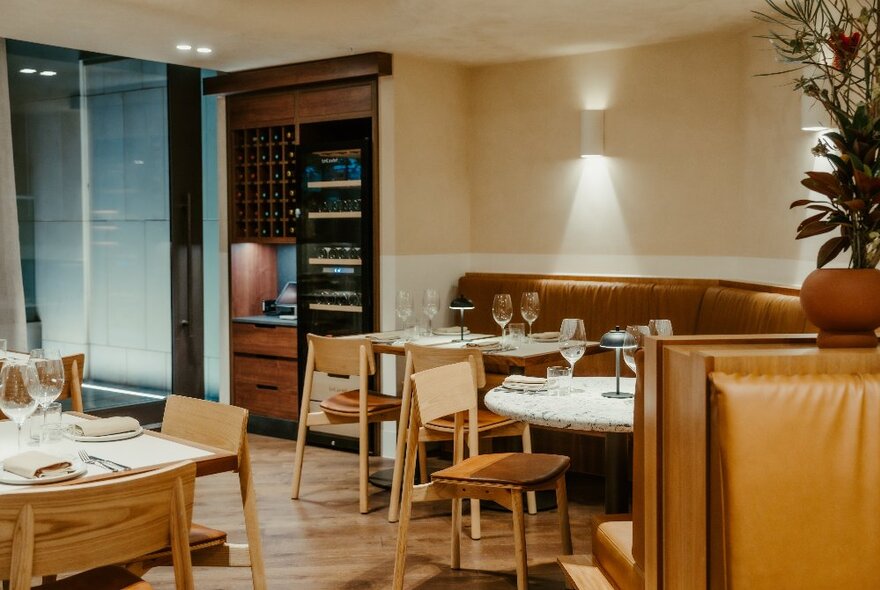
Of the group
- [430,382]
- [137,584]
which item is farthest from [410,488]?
[137,584]

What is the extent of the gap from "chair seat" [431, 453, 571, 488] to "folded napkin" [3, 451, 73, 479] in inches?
55.1

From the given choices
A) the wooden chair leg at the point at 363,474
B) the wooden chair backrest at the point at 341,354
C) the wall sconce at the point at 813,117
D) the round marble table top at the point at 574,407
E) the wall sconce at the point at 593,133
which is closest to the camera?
the round marble table top at the point at 574,407

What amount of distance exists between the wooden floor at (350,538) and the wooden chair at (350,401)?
0.23 metres

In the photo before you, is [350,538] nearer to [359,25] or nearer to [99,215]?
[359,25]

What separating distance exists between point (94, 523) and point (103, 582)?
424mm

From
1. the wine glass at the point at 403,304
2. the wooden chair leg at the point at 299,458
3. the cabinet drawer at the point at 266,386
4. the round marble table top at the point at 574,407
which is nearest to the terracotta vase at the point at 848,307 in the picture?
the round marble table top at the point at 574,407

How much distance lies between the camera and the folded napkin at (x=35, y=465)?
8.39ft

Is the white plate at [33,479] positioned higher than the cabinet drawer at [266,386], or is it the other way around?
the white plate at [33,479]

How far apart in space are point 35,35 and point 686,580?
526 centimetres

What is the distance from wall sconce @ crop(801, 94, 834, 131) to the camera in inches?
195

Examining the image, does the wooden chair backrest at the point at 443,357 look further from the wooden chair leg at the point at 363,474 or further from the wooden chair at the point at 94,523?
the wooden chair at the point at 94,523

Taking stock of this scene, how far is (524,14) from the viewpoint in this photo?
5.50 metres

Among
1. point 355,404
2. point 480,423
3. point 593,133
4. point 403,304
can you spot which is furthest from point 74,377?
point 593,133

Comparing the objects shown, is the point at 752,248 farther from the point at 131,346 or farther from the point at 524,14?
the point at 131,346
